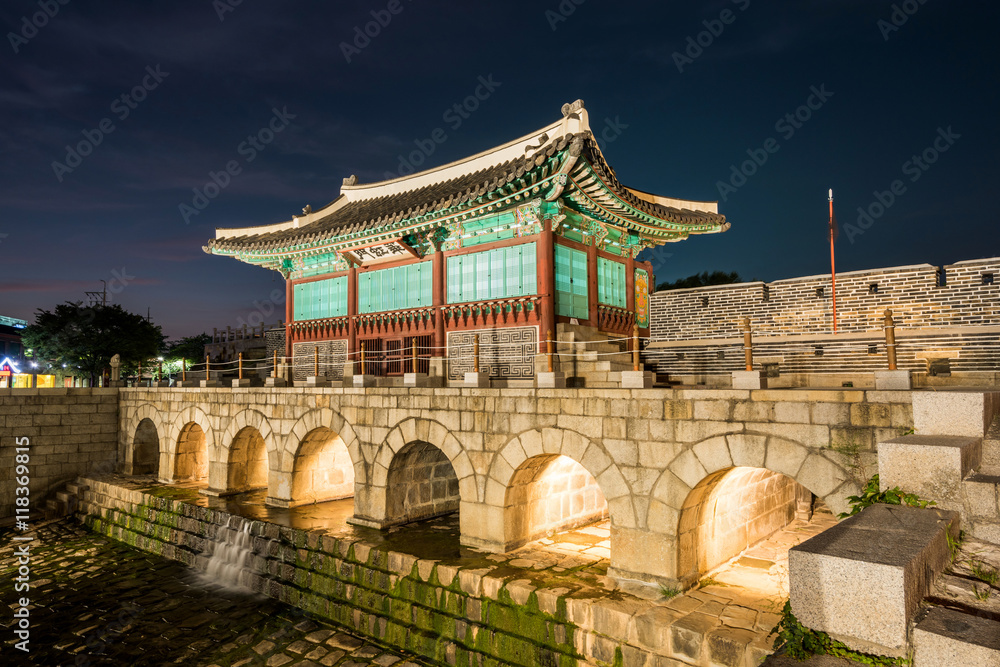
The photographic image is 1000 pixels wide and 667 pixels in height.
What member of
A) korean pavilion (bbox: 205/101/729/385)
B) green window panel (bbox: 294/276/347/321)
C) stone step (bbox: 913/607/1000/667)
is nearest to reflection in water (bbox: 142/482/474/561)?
korean pavilion (bbox: 205/101/729/385)

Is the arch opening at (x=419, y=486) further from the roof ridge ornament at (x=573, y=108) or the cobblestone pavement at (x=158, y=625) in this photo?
the roof ridge ornament at (x=573, y=108)

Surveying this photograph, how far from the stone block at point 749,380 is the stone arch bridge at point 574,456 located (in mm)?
147

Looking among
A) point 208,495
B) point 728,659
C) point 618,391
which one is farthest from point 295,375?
point 728,659

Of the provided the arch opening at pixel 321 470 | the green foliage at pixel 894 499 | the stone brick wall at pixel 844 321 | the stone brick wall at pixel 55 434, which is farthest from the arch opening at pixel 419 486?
the stone brick wall at pixel 55 434

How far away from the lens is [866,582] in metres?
3.39

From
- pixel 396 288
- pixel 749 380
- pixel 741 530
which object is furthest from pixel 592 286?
pixel 749 380

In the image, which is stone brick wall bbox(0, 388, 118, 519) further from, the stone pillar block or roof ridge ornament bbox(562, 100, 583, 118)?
roof ridge ornament bbox(562, 100, 583, 118)

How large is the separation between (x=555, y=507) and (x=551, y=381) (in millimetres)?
2952

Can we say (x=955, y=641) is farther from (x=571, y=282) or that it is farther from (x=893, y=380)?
(x=571, y=282)

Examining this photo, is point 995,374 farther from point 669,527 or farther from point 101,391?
point 101,391

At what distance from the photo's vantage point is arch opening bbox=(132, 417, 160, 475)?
19.8 m

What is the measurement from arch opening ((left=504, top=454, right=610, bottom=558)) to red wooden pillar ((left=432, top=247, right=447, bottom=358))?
4.86m

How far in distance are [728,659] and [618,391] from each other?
3.64 meters

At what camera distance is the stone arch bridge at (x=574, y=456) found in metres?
6.98
